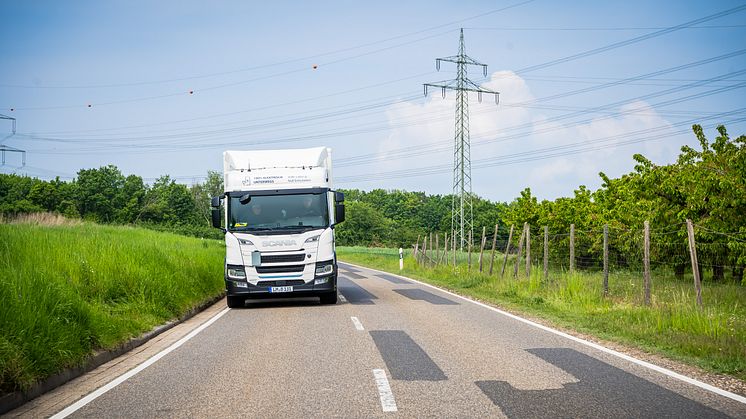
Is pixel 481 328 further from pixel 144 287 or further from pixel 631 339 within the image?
pixel 144 287

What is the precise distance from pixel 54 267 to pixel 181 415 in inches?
259

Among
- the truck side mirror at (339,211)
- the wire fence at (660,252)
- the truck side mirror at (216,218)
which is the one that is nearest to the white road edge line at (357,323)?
the truck side mirror at (339,211)

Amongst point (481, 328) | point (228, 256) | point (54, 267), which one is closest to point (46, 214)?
point (228, 256)

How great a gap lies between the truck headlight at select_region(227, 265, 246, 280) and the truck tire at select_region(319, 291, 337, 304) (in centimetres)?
205

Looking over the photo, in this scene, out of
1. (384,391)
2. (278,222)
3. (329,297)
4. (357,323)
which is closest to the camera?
(384,391)

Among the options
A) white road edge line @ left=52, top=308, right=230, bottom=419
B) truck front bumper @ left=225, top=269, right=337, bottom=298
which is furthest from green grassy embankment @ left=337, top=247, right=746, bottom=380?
white road edge line @ left=52, top=308, right=230, bottom=419

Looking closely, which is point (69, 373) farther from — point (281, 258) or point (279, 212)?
point (279, 212)

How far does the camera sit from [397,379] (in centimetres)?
669

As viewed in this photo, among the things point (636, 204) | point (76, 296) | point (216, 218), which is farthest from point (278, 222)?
point (636, 204)

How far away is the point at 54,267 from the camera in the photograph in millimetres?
10688

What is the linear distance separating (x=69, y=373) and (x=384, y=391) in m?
3.67

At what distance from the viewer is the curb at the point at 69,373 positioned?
227 inches

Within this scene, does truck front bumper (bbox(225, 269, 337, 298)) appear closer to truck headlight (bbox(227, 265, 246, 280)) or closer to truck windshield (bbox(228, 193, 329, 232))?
truck headlight (bbox(227, 265, 246, 280))

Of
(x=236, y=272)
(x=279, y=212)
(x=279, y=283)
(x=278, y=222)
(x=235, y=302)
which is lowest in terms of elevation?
(x=235, y=302)
